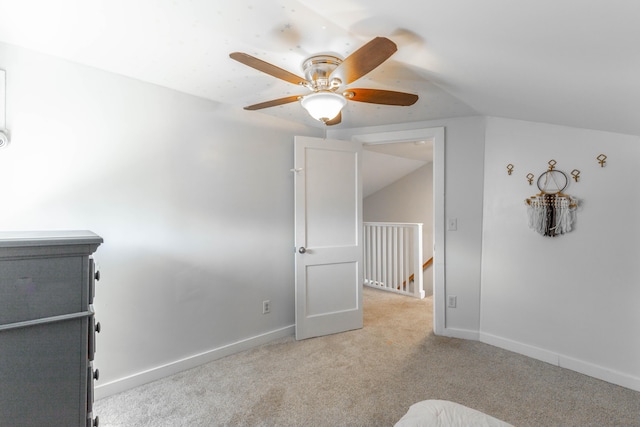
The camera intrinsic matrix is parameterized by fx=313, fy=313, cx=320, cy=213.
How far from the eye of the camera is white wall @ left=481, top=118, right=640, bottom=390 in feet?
7.07

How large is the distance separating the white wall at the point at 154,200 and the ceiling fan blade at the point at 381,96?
1.26m

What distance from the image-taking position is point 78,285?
1.14 meters

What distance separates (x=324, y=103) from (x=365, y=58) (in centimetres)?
37

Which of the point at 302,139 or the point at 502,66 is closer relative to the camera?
the point at 502,66

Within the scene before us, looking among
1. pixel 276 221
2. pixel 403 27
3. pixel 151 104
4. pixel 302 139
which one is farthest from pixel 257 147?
pixel 403 27

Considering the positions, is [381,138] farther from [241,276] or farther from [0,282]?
[0,282]

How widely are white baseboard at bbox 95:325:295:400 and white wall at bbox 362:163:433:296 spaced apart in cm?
362

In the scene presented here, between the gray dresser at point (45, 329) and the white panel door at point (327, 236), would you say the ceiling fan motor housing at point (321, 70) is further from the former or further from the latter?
the gray dresser at point (45, 329)

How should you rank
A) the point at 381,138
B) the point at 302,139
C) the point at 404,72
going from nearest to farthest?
the point at 404,72 < the point at 302,139 < the point at 381,138

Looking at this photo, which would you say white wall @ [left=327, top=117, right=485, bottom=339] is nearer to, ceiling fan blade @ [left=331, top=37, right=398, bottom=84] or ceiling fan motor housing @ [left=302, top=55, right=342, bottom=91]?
ceiling fan motor housing @ [left=302, top=55, right=342, bottom=91]

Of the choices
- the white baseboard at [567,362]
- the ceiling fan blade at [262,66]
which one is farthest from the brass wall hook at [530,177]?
the ceiling fan blade at [262,66]

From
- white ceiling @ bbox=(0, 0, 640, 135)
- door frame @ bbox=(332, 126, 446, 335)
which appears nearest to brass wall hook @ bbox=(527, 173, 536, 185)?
white ceiling @ bbox=(0, 0, 640, 135)

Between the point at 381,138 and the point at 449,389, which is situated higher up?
the point at 381,138

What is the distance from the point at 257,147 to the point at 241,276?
3.80 ft
